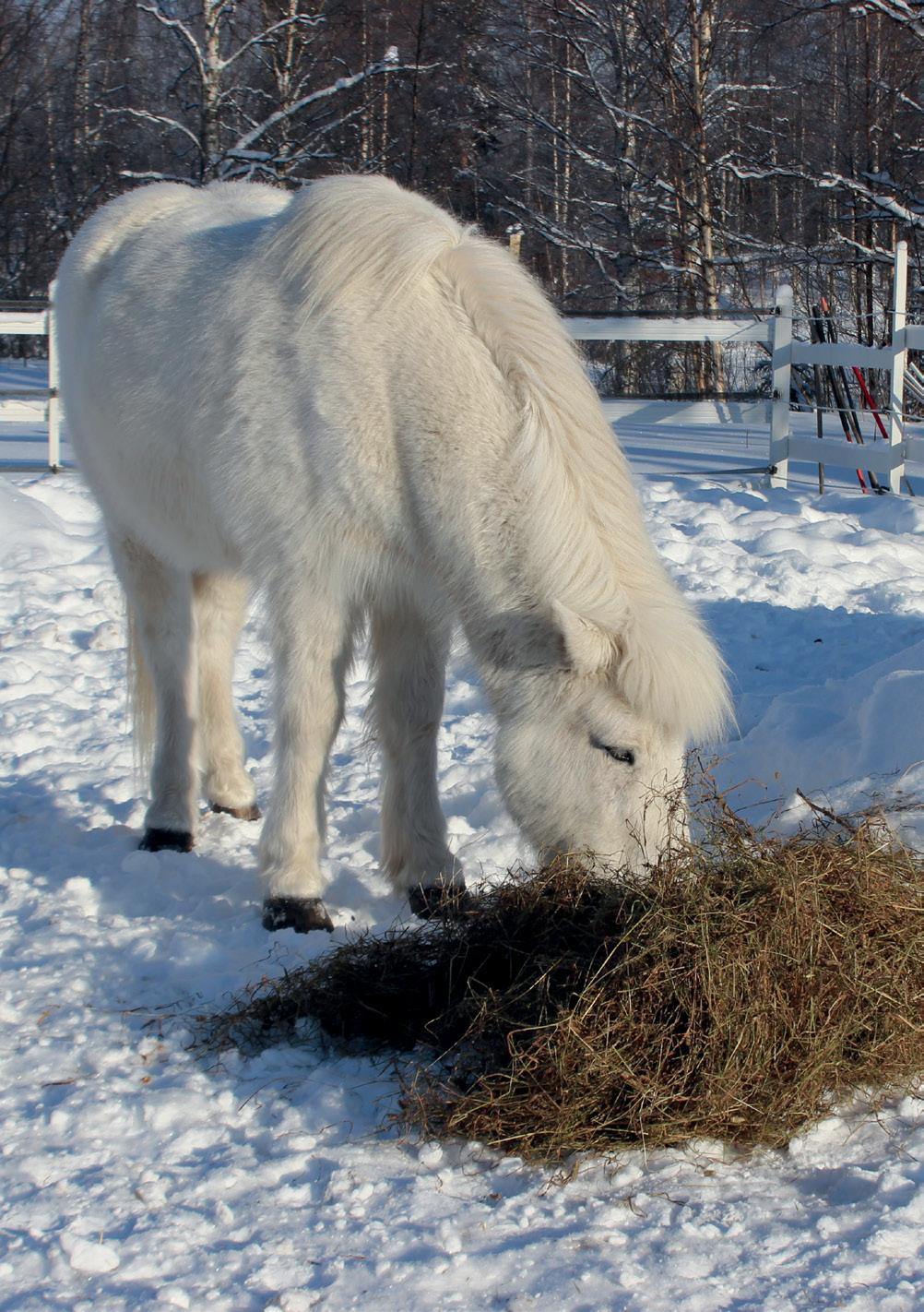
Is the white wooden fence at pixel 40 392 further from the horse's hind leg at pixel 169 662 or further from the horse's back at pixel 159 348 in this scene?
the horse's hind leg at pixel 169 662

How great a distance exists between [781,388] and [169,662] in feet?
27.4

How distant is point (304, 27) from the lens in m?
18.2

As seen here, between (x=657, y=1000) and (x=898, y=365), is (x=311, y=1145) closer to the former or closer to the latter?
(x=657, y=1000)

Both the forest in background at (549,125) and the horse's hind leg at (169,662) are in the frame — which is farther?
the forest in background at (549,125)

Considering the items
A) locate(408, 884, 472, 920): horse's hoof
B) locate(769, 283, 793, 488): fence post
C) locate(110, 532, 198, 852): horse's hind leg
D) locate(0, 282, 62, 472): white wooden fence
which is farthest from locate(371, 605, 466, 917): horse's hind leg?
locate(769, 283, 793, 488): fence post

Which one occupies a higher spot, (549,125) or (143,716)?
(549,125)

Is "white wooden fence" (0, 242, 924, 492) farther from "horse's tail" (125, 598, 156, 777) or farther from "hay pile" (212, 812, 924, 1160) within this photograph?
"hay pile" (212, 812, 924, 1160)

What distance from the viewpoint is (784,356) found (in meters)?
11.4

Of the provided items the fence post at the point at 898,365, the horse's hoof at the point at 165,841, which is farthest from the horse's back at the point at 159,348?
the fence post at the point at 898,365

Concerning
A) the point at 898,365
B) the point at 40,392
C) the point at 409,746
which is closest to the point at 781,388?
the point at 898,365

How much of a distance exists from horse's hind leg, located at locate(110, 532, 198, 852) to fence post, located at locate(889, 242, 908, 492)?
7.54 m

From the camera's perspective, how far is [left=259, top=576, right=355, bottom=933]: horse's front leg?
3572mm

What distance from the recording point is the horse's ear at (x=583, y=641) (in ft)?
9.90

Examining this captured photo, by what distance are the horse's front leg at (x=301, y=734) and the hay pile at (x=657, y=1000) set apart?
567 mm
